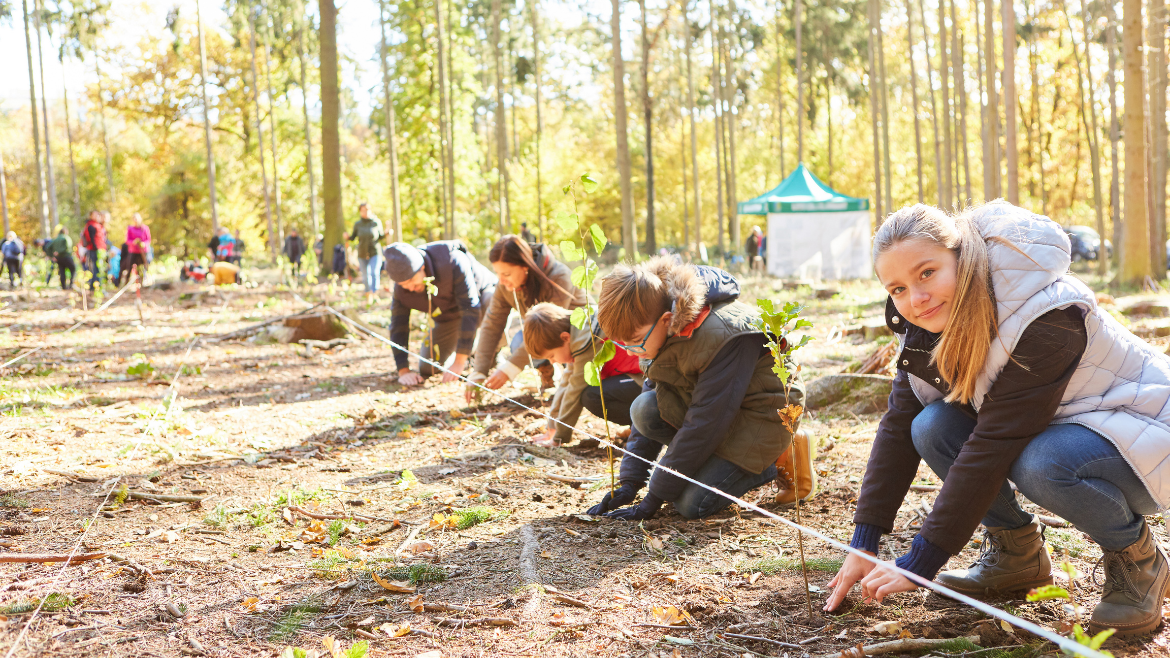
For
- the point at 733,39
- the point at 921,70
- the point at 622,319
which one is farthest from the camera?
the point at 921,70

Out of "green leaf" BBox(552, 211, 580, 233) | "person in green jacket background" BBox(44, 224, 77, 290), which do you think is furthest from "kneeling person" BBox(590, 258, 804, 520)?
"person in green jacket background" BBox(44, 224, 77, 290)

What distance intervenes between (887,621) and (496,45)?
18743mm

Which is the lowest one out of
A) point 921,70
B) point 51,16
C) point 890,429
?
point 890,429

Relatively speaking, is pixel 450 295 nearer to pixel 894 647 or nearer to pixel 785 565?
pixel 785 565

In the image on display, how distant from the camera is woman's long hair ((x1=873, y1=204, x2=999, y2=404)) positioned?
76.3 inches

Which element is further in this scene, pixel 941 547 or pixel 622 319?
pixel 622 319

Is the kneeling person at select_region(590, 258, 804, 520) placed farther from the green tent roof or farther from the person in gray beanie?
the green tent roof

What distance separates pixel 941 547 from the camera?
6.59ft

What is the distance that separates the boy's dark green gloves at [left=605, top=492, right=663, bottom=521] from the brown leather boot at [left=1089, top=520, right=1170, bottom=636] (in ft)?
4.94

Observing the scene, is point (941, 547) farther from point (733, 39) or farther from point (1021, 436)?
point (733, 39)

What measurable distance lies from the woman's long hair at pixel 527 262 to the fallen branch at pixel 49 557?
2.63 meters

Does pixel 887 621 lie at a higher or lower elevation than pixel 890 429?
lower

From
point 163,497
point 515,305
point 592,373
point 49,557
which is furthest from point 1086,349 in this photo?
point 515,305

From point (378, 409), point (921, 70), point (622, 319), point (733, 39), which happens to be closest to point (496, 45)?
point (733, 39)
